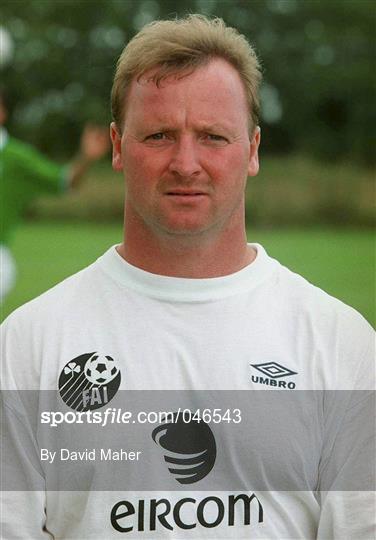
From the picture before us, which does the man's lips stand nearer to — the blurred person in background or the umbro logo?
the umbro logo

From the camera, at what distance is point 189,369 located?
813 millimetres

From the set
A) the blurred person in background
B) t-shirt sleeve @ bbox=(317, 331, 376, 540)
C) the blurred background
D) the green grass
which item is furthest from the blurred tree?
t-shirt sleeve @ bbox=(317, 331, 376, 540)

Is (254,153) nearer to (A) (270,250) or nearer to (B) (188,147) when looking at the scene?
(B) (188,147)

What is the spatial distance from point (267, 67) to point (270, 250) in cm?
133

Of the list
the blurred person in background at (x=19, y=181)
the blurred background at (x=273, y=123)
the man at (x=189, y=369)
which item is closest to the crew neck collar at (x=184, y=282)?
the man at (x=189, y=369)

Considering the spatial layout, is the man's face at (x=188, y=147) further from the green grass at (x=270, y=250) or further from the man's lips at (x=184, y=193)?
the green grass at (x=270, y=250)

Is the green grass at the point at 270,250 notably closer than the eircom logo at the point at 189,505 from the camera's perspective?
No

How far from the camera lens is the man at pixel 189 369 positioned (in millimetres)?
793

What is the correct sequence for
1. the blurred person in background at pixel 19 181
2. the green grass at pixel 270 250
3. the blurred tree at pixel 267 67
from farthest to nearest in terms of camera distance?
the green grass at pixel 270 250 → the blurred tree at pixel 267 67 → the blurred person in background at pixel 19 181

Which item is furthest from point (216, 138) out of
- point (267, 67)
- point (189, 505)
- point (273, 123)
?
point (273, 123)

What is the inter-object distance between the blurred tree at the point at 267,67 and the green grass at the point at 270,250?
56cm

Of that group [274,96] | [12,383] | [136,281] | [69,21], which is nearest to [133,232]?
[136,281]

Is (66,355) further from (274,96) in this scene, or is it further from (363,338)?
(274,96)

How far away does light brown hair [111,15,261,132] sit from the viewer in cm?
78
